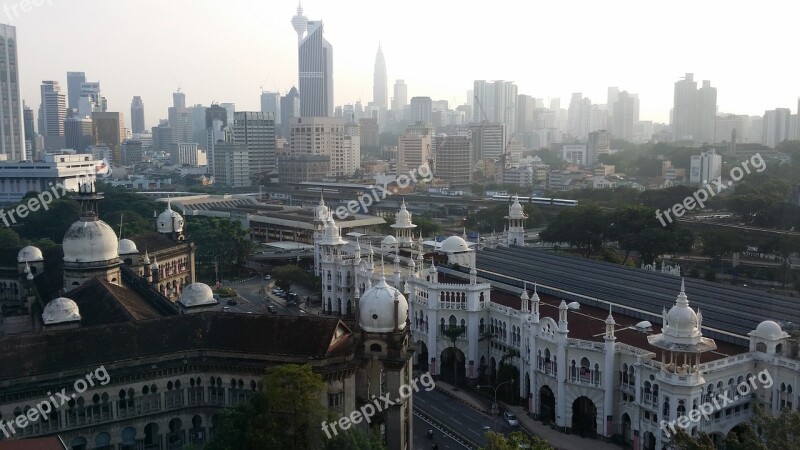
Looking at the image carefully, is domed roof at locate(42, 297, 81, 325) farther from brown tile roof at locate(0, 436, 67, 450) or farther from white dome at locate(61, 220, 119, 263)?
brown tile roof at locate(0, 436, 67, 450)

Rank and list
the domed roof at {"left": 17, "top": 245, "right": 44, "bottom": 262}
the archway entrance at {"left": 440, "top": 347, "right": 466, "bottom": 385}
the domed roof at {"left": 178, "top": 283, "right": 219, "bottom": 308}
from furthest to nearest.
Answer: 1. the domed roof at {"left": 17, "top": 245, "right": 44, "bottom": 262}
2. the archway entrance at {"left": 440, "top": 347, "right": 466, "bottom": 385}
3. the domed roof at {"left": 178, "top": 283, "right": 219, "bottom": 308}

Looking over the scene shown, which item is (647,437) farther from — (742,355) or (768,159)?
(768,159)

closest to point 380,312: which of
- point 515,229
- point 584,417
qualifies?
point 584,417

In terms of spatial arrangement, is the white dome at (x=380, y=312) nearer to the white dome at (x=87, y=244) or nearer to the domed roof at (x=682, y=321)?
the domed roof at (x=682, y=321)

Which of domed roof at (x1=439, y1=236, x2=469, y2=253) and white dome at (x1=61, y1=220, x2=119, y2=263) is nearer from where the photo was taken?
white dome at (x1=61, y1=220, x2=119, y2=263)

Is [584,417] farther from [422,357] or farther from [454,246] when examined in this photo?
[454,246]

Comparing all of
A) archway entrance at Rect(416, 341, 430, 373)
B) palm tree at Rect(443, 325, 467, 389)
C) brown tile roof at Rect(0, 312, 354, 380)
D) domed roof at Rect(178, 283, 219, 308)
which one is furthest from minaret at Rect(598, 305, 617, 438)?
domed roof at Rect(178, 283, 219, 308)
